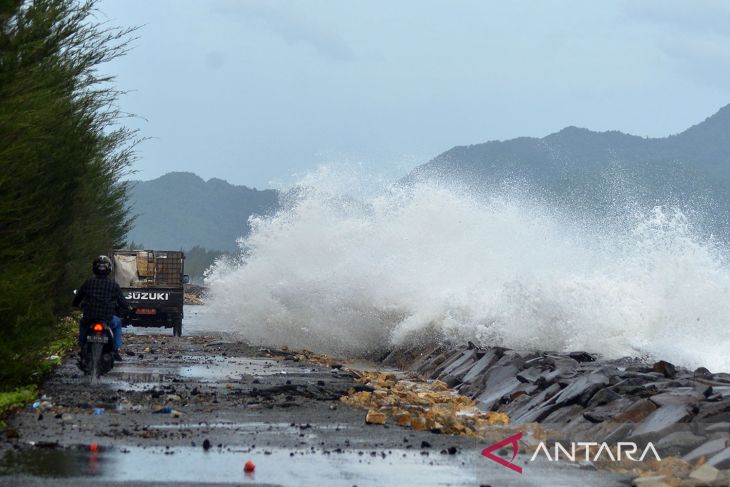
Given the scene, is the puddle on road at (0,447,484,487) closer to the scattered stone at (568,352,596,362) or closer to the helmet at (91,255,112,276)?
the helmet at (91,255,112,276)

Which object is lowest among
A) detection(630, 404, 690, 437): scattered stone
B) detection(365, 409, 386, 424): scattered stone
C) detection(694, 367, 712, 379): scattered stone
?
detection(365, 409, 386, 424): scattered stone

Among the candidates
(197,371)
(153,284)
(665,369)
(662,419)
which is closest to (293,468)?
(662,419)

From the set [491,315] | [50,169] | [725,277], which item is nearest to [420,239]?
[491,315]

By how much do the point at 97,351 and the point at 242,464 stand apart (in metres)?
7.93

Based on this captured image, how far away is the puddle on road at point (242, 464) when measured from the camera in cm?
927

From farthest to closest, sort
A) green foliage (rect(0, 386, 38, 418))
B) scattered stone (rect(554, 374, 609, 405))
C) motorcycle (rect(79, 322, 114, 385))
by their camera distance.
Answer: motorcycle (rect(79, 322, 114, 385)), scattered stone (rect(554, 374, 609, 405)), green foliage (rect(0, 386, 38, 418))

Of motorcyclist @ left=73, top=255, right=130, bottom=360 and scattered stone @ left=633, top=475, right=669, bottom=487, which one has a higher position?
motorcyclist @ left=73, top=255, right=130, bottom=360

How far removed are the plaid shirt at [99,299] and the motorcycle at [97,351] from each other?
5.3 inches

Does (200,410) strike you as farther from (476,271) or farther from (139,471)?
(476,271)

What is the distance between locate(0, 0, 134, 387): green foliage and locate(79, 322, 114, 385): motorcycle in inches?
27.5

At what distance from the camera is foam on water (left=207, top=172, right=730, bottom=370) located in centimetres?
2484

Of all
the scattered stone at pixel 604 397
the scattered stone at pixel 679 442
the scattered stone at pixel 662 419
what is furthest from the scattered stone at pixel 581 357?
the scattered stone at pixel 679 442

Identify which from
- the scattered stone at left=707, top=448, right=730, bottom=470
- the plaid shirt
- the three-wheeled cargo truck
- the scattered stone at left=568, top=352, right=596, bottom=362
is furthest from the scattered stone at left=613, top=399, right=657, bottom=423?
the three-wheeled cargo truck

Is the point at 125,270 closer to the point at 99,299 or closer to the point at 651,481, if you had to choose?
the point at 99,299
